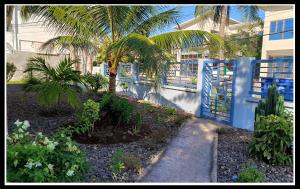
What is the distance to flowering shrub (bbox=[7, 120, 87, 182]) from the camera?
2.89 meters

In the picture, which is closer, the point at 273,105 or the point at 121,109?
the point at 273,105

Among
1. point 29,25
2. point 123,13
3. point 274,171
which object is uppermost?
point 29,25

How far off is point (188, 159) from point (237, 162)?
784mm

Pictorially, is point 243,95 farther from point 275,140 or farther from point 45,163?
point 45,163

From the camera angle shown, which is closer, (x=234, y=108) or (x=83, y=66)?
(x=234, y=108)

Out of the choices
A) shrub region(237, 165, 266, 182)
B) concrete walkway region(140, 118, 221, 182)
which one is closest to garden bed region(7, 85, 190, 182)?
concrete walkway region(140, 118, 221, 182)

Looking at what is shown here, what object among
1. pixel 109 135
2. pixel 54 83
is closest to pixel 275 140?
pixel 109 135

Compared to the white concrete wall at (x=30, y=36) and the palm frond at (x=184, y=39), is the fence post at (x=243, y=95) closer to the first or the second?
the palm frond at (x=184, y=39)

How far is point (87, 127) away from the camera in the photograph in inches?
204

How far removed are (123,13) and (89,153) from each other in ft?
15.4

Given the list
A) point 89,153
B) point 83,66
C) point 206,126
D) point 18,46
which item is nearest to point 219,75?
point 206,126

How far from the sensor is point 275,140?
13.5ft

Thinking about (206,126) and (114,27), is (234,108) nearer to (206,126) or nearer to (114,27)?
(206,126)
